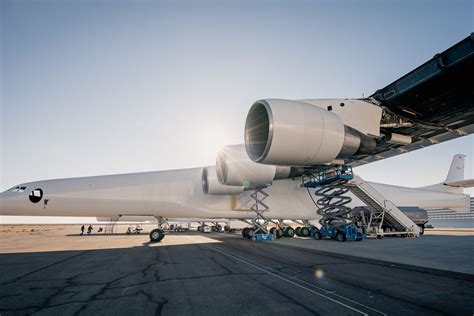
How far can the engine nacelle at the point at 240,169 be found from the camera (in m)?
15.5

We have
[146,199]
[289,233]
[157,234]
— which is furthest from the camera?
[289,233]

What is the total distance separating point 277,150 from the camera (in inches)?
299

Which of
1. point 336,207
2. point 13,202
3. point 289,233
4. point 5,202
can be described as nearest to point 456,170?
point 336,207

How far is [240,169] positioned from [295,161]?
299 inches

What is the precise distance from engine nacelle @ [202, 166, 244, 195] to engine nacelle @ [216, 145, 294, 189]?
0.68 m

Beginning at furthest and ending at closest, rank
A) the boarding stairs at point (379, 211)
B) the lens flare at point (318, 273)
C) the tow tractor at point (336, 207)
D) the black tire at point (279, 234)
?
the black tire at point (279, 234) → the boarding stairs at point (379, 211) → the tow tractor at point (336, 207) → the lens flare at point (318, 273)

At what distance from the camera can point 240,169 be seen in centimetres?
1548

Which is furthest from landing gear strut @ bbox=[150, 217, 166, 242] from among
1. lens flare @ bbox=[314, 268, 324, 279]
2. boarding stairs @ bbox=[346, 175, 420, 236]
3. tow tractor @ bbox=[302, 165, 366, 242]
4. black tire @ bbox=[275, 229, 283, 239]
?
boarding stairs @ bbox=[346, 175, 420, 236]

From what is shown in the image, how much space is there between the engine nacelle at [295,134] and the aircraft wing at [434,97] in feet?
4.80

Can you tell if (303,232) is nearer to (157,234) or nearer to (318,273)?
(157,234)

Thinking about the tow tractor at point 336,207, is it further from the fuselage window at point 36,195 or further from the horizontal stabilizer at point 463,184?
the fuselage window at point 36,195

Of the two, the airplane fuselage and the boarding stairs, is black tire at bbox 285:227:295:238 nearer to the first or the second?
the airplane fuselage

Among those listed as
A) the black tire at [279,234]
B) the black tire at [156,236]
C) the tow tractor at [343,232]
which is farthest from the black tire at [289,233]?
the black tire at [156,236]

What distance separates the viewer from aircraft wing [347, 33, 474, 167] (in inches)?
248
